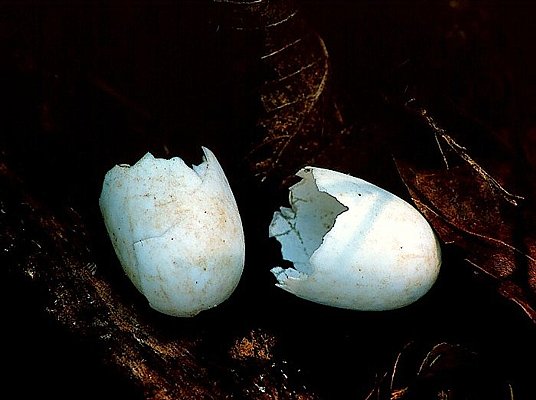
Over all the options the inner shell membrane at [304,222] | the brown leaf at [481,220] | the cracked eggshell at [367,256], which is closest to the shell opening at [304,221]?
the inner shell membrane at [304,222]

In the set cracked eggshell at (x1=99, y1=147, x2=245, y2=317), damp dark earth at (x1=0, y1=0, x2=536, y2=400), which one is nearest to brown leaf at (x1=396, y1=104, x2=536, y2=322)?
damp dark earth at (x1=0, y1=0, x2=536, y2=400)

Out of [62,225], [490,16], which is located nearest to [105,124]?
[62,225]

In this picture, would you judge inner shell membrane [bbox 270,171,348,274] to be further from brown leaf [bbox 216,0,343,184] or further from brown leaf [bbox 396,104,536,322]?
brown leaf [bbox 396,104,536,322]

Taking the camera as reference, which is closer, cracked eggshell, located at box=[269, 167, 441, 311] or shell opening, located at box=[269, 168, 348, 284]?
cracked eggshell, located at box=[269, 167, 441, 311]

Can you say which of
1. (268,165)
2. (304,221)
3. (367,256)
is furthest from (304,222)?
(367,256)

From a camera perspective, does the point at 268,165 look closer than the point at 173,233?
No

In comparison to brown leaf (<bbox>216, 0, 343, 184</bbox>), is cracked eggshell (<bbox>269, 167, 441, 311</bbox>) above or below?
below

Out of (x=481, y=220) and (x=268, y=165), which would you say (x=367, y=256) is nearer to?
(x=481, y=220)
